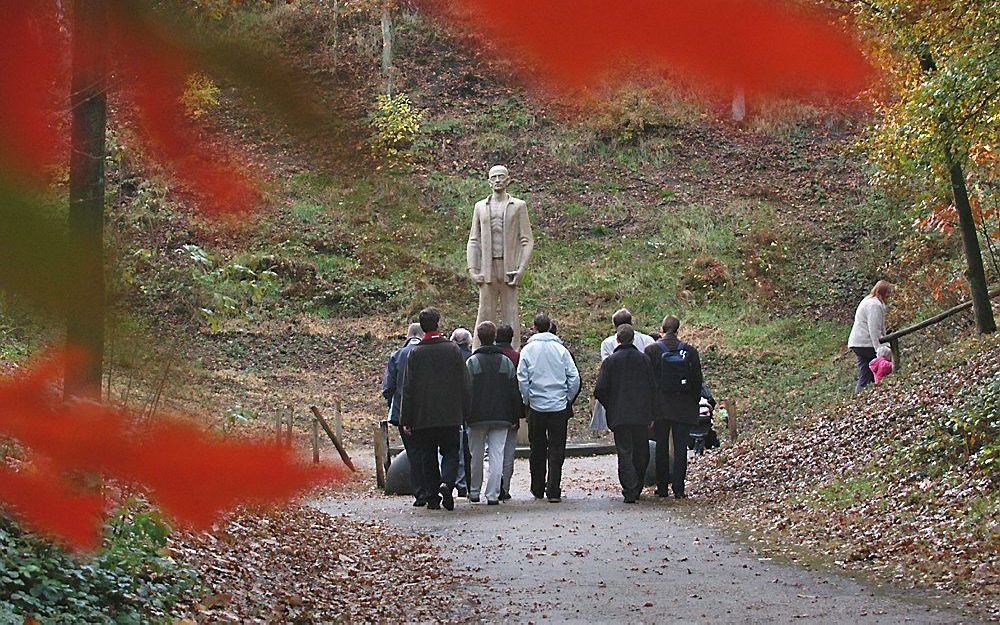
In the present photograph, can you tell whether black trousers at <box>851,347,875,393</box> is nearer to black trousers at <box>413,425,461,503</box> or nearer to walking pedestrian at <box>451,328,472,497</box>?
walking pedestrian at <box>451,328,472,497</box>

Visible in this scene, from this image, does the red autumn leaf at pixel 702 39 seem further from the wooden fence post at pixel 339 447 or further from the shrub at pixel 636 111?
the wooden fence post at pixel 339 447

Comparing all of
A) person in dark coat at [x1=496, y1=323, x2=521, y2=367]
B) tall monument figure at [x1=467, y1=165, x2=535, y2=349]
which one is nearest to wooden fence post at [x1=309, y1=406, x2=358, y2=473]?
person in dark coat at [x1=496, y1=323, x2=521, y2=367]

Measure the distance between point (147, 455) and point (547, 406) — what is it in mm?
10095

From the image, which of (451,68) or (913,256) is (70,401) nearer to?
(451,68)

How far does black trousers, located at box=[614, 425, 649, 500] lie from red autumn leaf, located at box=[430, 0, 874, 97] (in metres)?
10.1

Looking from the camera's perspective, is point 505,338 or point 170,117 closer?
point 170,117

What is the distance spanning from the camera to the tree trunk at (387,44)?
760mm

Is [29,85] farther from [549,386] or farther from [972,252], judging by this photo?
[972,252]

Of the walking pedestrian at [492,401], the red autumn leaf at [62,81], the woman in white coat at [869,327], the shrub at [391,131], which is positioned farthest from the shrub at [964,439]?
the red autumn leaf at [62,81]

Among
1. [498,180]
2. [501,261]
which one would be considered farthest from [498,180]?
[501,261]

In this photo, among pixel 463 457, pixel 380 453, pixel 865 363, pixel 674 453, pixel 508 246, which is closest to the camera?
pixel 674 453

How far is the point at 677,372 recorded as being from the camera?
1069cm

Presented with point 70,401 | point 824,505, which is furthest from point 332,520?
point 70,401

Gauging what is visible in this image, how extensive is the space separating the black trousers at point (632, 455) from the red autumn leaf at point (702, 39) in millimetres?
10071
